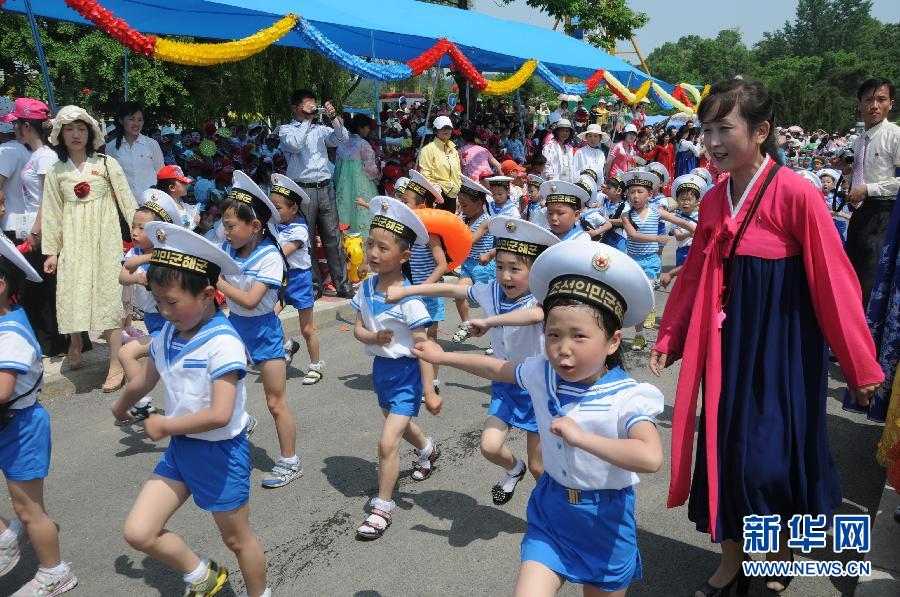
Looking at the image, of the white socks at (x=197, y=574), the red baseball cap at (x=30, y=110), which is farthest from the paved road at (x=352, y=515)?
the red baseball cap at (x=30, y=110)

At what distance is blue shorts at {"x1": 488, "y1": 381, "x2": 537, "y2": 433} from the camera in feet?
12.3

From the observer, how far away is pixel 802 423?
291 cm

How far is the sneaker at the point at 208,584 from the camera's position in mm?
2908

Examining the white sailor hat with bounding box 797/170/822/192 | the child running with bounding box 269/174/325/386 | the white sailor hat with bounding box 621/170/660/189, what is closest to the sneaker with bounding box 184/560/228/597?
the child running with bounding box 269/174/325/386

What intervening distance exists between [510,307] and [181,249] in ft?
5.52

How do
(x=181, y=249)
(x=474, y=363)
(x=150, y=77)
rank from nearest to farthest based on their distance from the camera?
1. (x=474, y=363)
2. (x=181, y=249)
3. (x=150, y=77)

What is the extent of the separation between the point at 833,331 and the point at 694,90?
83.8 ft

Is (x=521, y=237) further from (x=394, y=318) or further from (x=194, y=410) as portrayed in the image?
(x=194, y=410)

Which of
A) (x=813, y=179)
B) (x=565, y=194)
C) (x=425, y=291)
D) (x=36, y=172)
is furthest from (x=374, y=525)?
(x=36, y=172)

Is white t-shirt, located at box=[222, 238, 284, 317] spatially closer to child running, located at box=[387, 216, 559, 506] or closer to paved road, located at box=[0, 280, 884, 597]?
child running, located at box=[387, 216, 559, 506]

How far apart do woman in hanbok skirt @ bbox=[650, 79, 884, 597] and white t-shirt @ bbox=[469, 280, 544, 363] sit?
902 millimetres

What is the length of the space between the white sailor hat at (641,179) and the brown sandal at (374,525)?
477 cm

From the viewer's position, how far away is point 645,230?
278 inches

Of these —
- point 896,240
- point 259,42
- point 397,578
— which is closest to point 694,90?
point 259,42
